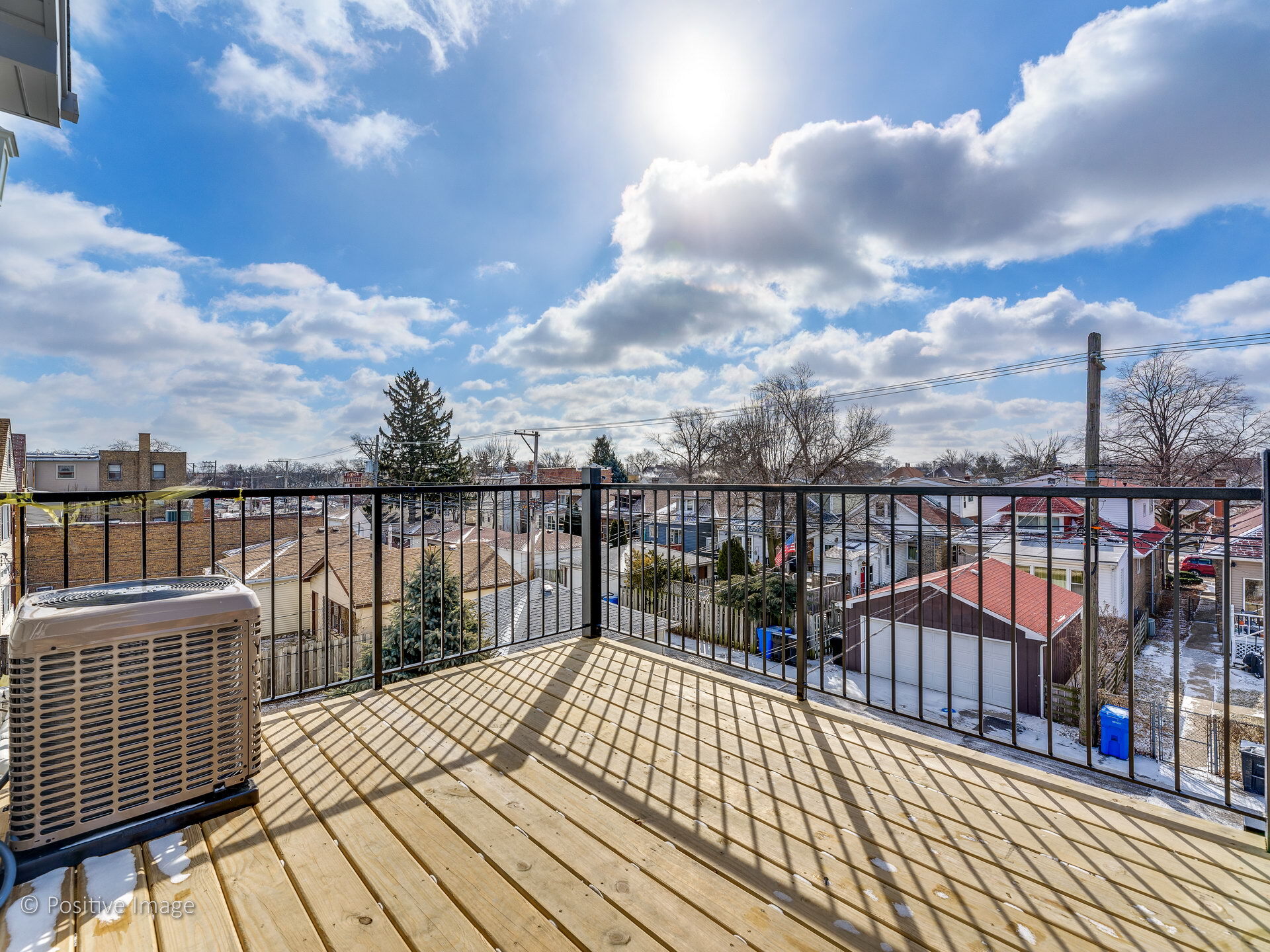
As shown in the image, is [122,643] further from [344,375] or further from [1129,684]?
[344,375]

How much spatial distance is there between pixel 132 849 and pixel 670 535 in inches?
88.3

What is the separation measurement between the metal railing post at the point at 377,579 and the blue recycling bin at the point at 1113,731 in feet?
25.6

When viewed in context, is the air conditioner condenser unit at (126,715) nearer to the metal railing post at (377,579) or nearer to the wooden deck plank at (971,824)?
the metal railing post at (377,579)

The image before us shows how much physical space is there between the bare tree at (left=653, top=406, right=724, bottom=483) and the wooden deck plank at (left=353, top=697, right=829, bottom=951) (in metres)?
19.2

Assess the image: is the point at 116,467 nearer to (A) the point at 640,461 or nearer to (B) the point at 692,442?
(A) the point at 640,461

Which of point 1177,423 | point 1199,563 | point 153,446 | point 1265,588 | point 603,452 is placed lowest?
point 1199,563

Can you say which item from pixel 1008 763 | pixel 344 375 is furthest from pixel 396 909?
pixel 344 375

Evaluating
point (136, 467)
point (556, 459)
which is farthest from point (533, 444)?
point (136, 467)

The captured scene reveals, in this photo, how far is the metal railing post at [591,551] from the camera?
3201mm

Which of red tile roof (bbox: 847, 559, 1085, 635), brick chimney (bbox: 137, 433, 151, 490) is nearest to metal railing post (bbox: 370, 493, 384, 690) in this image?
red tile roof (bbox: 847, 559, 1085, 635)

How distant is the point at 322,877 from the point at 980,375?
21.9m

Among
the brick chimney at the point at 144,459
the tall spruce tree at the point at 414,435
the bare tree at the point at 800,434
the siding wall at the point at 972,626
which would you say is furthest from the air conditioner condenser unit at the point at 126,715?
the brick chimney at the point at 144,459

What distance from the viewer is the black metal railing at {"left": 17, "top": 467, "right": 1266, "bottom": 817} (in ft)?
5.42

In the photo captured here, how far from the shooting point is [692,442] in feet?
72.2
